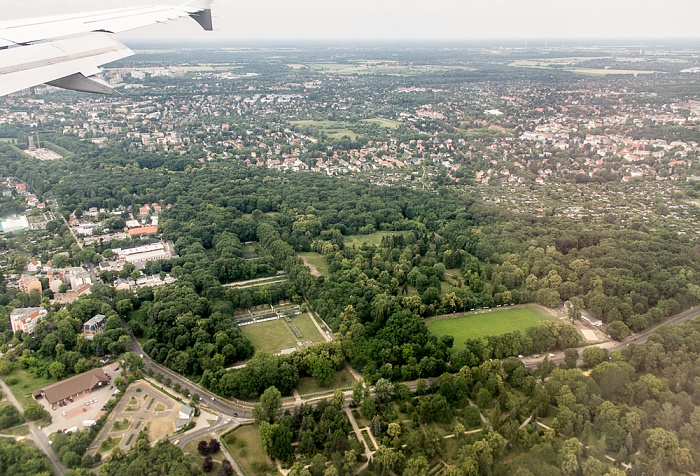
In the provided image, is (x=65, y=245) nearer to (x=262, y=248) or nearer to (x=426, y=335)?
(x=262, y=248)

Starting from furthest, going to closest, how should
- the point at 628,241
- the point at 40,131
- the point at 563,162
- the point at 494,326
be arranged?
1. the point at 40,131
2. the point at 563,162
3. the point at 628,241
4. the point at 494,326

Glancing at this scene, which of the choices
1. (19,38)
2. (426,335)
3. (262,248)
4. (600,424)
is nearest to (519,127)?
(262,248)

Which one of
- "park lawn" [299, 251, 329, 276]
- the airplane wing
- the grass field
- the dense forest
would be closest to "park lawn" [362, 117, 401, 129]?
the dense forest

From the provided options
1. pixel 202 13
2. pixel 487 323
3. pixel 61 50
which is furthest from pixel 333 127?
pixel 61 50

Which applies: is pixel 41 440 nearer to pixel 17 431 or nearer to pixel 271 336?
pixel 17 431

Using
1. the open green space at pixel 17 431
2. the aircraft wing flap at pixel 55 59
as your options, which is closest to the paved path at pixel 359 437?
the open green space at pixel 17 431

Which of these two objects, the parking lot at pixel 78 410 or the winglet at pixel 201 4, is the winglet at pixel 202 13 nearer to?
the winglet at pixel 201 4
